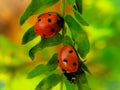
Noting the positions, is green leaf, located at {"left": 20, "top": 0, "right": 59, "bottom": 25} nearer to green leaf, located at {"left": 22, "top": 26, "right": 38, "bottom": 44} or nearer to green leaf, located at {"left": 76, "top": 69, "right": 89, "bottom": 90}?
green leaf, located at {"left": 22, "top": 26, "right": 38, "bottom": 44}

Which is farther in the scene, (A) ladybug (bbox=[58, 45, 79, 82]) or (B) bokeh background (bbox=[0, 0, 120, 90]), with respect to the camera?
(B) bokeh background (bbox=[0, 0, 120, 90])

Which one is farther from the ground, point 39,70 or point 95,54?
point 39,70

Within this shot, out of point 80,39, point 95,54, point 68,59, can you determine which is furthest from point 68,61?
point 95,54

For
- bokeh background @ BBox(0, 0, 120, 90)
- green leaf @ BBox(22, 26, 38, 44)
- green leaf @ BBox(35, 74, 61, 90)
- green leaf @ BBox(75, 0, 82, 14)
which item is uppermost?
green leaf @ BBox(75, 0, 82, 14)

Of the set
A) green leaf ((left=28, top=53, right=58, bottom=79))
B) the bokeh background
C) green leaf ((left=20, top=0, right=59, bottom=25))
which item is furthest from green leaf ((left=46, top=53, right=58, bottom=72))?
the bokeh background

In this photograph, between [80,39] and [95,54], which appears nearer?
[80,39]

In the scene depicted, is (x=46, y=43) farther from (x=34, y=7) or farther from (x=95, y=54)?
(x=95, y=54)

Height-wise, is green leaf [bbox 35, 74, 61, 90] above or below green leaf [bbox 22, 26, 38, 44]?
below
